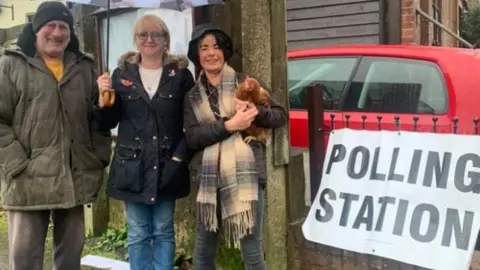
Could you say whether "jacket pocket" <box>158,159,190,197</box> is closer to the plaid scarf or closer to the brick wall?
the plaid scarf

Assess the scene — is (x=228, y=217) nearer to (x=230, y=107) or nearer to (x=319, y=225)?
(x=230, y=107)

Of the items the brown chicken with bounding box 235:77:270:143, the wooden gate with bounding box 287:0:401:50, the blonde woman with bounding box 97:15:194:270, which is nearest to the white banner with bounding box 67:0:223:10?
the blonde woman with bounding box 97:15:194:270

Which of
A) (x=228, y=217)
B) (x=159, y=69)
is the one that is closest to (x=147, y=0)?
(x=159, y=69)

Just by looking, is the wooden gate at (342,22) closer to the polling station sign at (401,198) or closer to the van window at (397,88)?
the van window at (397,88)

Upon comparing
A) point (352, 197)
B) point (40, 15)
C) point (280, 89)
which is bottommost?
point (352, 197)

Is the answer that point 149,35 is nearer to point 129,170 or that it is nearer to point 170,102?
point 170,102

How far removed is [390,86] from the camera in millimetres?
4473

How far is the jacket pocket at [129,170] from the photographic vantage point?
3072 millimetres

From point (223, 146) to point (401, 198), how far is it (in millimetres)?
1151

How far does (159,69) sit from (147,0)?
443 millimetres

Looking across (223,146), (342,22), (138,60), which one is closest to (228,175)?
(223,146)

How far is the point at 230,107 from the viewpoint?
9.77 ft

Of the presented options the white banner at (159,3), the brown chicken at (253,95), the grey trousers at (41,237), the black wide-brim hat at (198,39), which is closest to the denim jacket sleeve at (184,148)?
the black wide-brim hat at (198,39)

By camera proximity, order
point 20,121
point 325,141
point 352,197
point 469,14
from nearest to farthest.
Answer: point 20,121 → point 352,197 → point 325,141 → point 469,14
